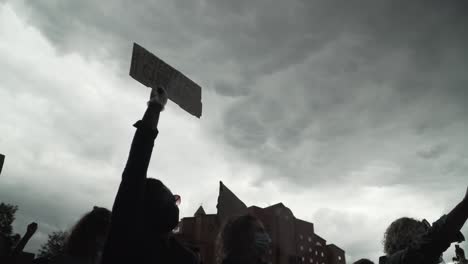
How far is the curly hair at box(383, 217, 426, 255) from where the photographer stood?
2867 mm

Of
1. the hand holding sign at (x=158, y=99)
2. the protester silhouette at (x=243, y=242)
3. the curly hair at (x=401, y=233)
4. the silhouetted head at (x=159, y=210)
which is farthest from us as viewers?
the curly hair at (x=401, y=233)

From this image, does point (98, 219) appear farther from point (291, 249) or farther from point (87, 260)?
point (291, 249)

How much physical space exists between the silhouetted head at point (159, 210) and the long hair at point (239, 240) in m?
0.63

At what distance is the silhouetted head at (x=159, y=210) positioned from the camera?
1809 mm

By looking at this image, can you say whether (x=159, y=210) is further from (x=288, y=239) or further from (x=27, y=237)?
(x=288, y=239)

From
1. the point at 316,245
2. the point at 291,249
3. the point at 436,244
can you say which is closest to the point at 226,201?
the point at 436,244

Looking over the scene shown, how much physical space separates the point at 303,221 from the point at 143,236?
32.7 ft

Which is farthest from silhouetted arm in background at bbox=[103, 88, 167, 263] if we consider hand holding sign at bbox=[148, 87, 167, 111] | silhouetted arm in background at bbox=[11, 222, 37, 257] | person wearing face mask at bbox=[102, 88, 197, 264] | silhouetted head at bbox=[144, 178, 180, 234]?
silhouetted arm in background at bbox=[11, 222, 37, 257]

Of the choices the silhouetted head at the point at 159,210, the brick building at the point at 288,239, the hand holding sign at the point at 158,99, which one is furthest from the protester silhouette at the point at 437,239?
the brick building at the point at 288,239

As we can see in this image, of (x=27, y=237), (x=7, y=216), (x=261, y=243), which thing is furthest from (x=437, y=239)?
(x=7, y=216)

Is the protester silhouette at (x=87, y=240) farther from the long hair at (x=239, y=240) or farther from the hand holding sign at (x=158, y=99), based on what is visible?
the hand holding sign at (x=158, y=99)

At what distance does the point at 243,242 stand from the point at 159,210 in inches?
32.9

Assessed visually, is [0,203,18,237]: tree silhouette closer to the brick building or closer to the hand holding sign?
the brick building

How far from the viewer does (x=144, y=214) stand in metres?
1.80
